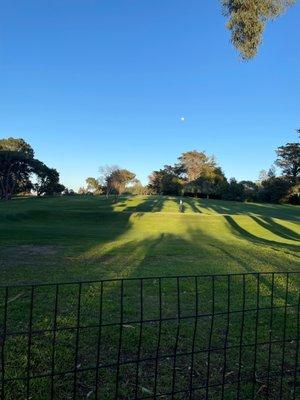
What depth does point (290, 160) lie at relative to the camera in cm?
6794

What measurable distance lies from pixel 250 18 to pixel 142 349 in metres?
9.72

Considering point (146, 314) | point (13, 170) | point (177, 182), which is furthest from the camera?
point (177, 182)

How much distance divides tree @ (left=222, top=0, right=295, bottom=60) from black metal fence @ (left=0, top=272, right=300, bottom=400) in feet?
25.1

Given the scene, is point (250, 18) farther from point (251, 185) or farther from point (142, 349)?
point (251, 185)

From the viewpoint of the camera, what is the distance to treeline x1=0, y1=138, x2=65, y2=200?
54.9m

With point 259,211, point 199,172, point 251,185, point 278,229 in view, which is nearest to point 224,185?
point 251,185

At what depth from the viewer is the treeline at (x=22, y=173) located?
54938 mm

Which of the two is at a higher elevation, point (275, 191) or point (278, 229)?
point (275, 191)

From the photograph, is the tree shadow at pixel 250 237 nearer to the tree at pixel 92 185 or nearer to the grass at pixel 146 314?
the grass at pixel 146 314

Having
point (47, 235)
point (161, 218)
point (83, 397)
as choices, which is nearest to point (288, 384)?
point (83, 397)

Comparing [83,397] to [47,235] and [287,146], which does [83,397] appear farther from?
[287,146]

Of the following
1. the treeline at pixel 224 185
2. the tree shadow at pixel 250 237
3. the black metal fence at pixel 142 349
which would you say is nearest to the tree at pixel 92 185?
the treeline at pixel 224 185

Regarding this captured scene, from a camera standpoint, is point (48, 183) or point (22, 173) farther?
point (48, 183)

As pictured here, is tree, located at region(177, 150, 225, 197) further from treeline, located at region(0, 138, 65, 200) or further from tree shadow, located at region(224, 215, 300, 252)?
tree shadow, located at region(224, 215, 300, 252)
